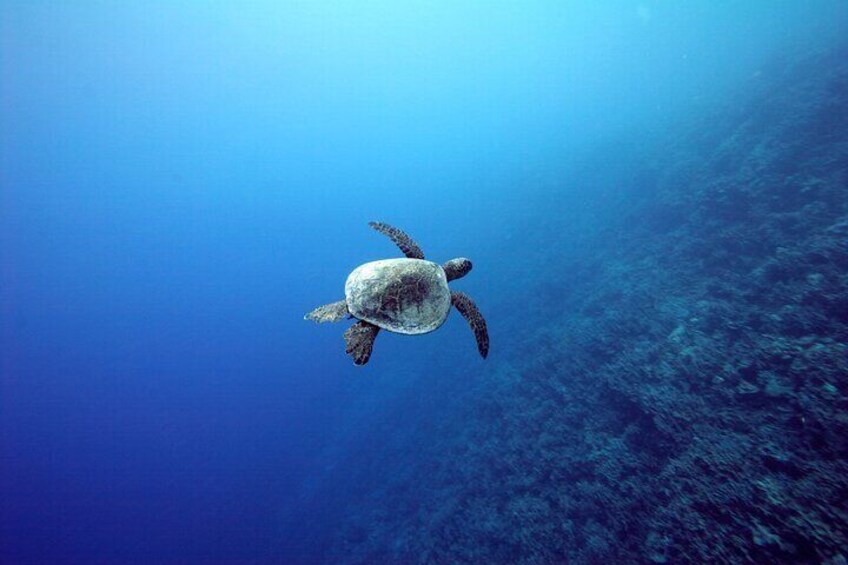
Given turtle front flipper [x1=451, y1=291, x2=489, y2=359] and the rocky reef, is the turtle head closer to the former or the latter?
turtle front flipper [x1=451, y1=291, x2=489, y2=359]

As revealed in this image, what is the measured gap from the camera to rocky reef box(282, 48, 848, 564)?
271 inches

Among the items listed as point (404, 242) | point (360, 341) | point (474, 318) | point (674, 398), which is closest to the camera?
point (360, 341)

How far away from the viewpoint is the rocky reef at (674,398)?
6879 mm

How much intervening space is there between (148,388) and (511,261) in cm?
6846

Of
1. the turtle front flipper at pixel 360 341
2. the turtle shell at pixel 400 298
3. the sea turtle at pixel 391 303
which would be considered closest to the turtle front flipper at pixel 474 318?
the sea turtle at pixel 391 303

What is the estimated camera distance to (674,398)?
9523 millimetres

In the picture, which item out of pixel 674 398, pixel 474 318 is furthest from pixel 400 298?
pixel 674 398

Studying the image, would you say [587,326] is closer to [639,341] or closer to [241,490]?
[639,341]

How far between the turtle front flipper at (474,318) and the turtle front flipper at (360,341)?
4.71ft

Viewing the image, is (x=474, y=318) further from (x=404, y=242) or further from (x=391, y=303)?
(x=404, y=242)

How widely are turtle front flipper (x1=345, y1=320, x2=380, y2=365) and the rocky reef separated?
7.72m

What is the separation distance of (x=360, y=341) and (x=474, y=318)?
6.24 ft

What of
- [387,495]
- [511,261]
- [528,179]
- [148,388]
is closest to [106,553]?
[387,495]

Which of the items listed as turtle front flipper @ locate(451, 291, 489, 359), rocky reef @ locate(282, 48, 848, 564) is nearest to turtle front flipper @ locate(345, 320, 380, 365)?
turtle front flipper @ locate(451, 291, 489, 359)
